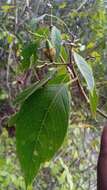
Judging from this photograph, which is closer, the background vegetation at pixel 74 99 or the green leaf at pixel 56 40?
the green leaf at pixel 56 40

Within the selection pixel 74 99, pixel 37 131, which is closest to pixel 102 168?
pixel 37 131

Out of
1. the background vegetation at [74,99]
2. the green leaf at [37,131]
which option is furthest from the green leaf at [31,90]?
the background vegetation at [74,99]

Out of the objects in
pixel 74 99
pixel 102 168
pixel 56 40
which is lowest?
pixel 74 99

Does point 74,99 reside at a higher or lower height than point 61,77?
lower

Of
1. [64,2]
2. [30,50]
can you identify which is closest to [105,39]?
[64,2]

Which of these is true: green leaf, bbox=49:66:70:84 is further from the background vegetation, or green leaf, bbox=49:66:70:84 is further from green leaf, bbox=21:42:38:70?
the background vegetation

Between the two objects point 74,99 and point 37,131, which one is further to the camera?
point 74,99

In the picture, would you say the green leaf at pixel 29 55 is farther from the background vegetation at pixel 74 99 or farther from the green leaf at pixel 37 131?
the background vegetation at pixel 74 99

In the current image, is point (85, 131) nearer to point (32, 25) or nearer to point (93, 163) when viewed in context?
point (93, 163)

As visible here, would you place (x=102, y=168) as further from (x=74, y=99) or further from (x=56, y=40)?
(x=74, y=99)
